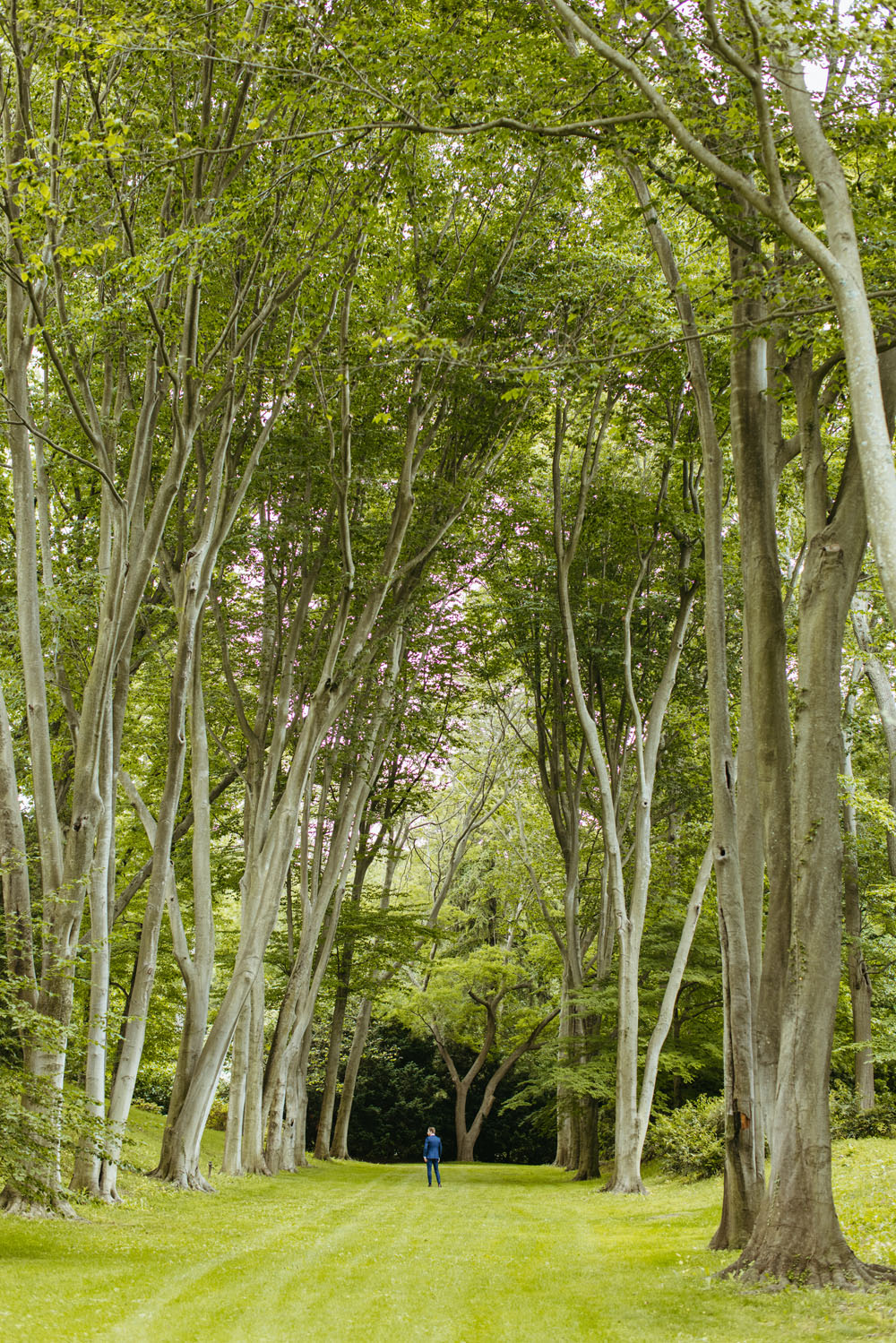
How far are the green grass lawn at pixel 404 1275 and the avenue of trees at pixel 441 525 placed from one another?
2.01 feet

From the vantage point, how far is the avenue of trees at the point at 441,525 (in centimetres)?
687

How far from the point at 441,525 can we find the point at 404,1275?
925 cm

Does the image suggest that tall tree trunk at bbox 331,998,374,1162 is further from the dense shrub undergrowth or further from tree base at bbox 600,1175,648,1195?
tree base at bbox 600,1175,648,1195

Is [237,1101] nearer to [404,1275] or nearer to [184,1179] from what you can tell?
[184,1179]

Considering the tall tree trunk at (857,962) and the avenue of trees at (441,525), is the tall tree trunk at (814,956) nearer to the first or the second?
the avenue of trees at (441,525)

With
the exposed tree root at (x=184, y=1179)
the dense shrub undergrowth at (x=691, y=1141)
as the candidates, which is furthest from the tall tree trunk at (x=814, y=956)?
the dense shrub undergrowth at (x=691, y=1141)

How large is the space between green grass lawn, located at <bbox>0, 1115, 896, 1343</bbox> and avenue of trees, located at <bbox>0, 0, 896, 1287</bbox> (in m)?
0.61

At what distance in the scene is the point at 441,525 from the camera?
45.9 feet

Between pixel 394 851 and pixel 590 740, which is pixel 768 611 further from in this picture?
pixel 394 851

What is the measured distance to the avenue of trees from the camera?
6.87 metres

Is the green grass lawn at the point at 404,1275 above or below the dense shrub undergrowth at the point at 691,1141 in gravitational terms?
above

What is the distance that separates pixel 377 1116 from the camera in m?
29.4

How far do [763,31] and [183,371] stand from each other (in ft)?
20.1

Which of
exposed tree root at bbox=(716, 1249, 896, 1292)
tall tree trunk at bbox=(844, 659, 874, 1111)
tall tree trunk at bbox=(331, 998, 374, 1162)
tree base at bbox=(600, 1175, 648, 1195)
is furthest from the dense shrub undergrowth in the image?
exposed tree root at bbox=(716, 1249, 896, 1292)
